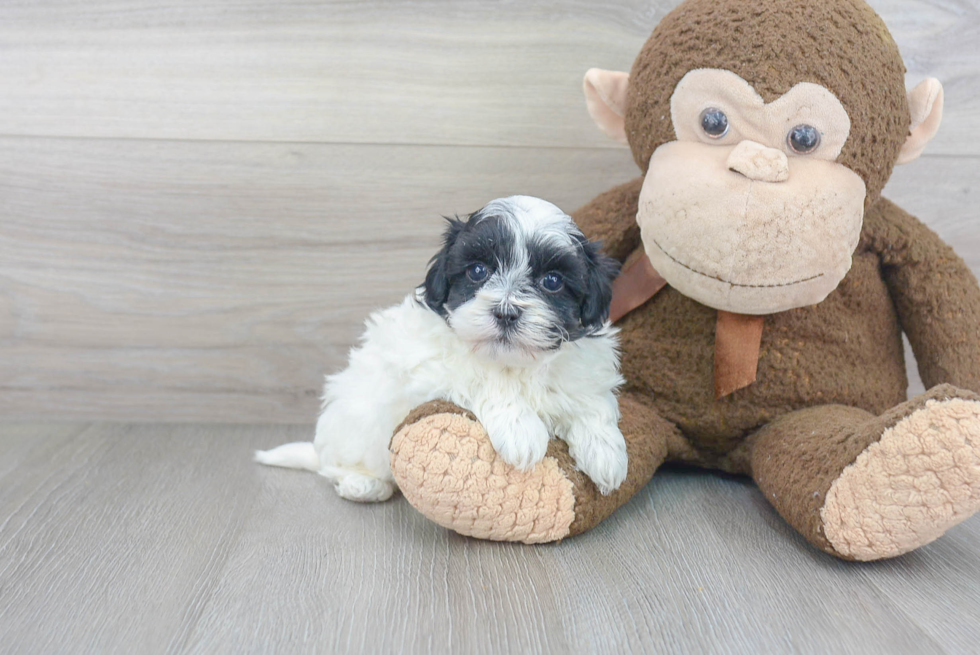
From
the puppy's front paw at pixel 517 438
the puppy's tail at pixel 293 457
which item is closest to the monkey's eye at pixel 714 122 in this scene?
the puppy's front paw at pixel 517 438

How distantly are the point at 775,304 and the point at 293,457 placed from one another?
36.5 inches

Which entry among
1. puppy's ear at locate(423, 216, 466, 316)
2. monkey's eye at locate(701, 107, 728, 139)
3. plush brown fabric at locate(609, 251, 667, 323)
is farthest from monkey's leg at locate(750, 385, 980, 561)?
puppy's ear at locate(423, 216, 466, 316)

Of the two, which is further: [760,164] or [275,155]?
[275,155]

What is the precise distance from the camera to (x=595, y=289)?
44.1 inches

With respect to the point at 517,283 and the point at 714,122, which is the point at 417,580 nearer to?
the point at 517,283

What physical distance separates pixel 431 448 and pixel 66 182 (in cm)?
112

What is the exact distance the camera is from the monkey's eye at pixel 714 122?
1.20 m

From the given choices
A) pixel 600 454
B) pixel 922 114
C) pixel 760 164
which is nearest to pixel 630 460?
pixel 600 454

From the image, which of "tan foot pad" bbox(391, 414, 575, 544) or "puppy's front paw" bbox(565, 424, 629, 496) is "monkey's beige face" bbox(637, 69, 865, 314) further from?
"tan foot pad" bbox(391, 414, 575, 544)

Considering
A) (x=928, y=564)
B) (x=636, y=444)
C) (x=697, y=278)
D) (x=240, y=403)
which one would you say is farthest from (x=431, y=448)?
(x=240, y=403)

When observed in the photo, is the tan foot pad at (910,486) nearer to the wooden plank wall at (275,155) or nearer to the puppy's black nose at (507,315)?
the puppy's black nose at (507,315)

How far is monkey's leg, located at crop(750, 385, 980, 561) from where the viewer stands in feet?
3.23

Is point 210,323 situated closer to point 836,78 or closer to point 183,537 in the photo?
point 183,537

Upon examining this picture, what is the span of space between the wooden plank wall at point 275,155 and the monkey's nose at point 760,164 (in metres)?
0.54
